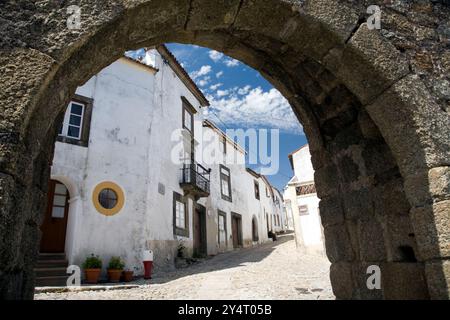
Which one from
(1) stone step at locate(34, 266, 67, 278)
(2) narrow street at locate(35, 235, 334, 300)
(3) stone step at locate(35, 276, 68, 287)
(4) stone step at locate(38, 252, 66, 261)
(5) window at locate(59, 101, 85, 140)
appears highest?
(5) window at locate(59, 101, 85, 140)

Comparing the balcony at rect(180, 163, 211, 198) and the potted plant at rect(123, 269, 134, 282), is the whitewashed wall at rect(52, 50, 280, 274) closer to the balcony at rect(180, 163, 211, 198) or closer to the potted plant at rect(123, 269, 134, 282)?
the balcony at rect(180, 163, 211, 198)

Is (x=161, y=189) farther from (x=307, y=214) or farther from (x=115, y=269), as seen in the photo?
(x=307, y=214)

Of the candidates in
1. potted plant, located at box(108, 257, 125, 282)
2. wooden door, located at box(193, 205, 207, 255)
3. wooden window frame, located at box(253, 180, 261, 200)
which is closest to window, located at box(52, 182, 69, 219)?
potted plant, located at box(108, 257, 125, 282)

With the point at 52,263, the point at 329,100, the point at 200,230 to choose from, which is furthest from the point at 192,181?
the point at 329,100

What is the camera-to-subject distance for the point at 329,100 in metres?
2.64

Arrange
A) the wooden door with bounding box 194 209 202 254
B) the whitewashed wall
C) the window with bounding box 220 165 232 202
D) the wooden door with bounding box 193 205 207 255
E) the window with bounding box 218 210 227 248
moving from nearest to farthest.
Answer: the whitewashed wall
the wooden door with bounding box 194 209 202 254
the wooden door with bounding box 193 205 207 255
the window with bounding box 218 210 227 248
the window with bounding box 220 165 232 202

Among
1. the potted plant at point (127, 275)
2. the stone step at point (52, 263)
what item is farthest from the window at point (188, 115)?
the stone step at point (52, 263)

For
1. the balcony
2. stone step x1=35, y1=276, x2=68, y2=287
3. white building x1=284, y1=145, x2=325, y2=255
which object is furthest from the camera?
the balcony

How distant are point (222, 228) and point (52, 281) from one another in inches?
371

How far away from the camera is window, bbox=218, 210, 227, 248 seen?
14.9 meters

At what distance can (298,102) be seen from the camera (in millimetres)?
2811

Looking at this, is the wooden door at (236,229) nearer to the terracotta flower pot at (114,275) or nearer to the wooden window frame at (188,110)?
the wooden window frame at (188,110)

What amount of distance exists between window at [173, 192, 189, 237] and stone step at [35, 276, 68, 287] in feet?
13.3

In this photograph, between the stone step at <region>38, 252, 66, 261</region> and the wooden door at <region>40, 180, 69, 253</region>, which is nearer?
the stone step at <region>38, 252, 66, 261</region>
